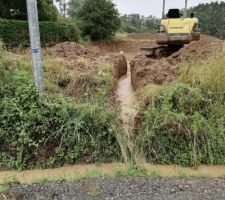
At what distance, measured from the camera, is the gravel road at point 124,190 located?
3676 millimetres

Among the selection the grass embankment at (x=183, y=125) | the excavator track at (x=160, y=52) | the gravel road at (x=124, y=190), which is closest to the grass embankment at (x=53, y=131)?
the grass embankment at (x=183, y=125)

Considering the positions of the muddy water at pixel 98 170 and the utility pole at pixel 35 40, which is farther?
the utility pole at pixel 35 40

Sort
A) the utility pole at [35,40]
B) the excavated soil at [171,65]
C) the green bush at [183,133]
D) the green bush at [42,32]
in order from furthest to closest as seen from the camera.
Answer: the green bush at [42,32]
the excavated soil at [171,65]
the utility pole at [35,40]
the green bush at [183,133]

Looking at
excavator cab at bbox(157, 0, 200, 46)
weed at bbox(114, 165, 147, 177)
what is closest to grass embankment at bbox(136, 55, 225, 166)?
weed at bbox(114, 165, 147, 177)

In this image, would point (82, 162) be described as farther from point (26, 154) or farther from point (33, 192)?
point (33, 192)

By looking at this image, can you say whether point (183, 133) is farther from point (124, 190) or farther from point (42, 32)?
point (42, 32)

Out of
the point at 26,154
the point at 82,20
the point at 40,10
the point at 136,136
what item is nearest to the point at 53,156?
the point at 26,154

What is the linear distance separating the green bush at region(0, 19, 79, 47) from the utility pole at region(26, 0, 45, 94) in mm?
8870

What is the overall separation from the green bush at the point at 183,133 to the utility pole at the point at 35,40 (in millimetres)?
1847

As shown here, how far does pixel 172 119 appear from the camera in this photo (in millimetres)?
5699

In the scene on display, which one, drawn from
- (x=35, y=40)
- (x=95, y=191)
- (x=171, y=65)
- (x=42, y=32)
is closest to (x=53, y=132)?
(x=35, y=40)

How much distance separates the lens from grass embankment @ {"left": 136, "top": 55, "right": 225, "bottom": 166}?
5.62 metres

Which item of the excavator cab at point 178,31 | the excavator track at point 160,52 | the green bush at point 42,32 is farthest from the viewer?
the green bush at point 42,32

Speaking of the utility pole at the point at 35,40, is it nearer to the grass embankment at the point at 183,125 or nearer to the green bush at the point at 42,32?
the grass embankment at the point at 183,125
